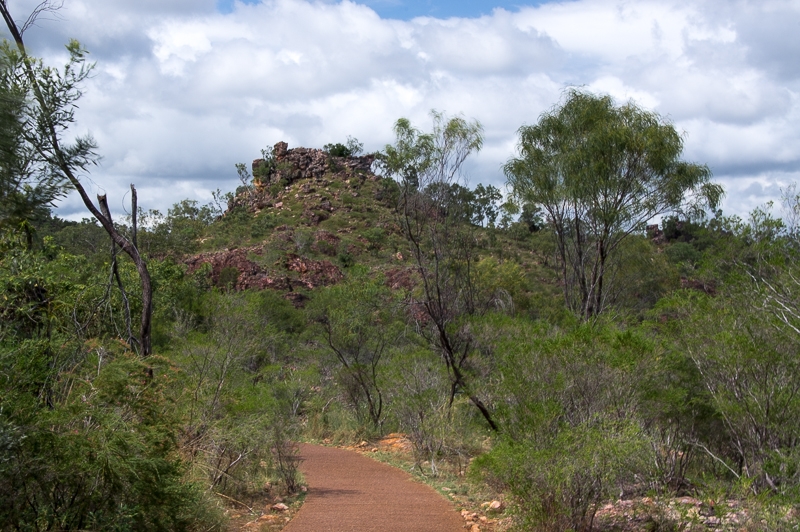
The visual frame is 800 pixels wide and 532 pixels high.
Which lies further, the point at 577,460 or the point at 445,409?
the point at 445,409

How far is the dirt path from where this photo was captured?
10156mm

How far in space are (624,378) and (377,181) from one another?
59.6 m

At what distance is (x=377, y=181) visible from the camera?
228ft

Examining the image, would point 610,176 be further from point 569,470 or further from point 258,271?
point 258,271

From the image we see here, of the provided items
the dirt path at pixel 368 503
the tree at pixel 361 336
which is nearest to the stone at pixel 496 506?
the dirt path at pixel 368 503

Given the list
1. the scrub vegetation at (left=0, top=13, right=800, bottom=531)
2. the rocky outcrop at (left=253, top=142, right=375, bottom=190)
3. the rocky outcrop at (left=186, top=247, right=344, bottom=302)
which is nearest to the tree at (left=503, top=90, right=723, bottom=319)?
the scrub vegetation at (left=0, top=13, right=800, bottom=531)

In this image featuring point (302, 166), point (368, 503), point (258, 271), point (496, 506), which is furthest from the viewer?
point (302, 166)

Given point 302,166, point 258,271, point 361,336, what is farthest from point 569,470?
point 302,166

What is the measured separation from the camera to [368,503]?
1180cm

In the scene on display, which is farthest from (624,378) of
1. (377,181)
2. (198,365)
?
(377,181)

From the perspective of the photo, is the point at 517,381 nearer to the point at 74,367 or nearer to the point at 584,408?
Answer: the point at 584,408

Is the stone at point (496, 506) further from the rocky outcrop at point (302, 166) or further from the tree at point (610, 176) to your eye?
the rocky outcrop at point (302, 166)

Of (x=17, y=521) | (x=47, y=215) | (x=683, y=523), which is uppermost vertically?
(x=47, y=215)

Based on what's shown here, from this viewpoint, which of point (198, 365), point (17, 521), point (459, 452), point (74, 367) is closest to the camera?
point (17, 521)
